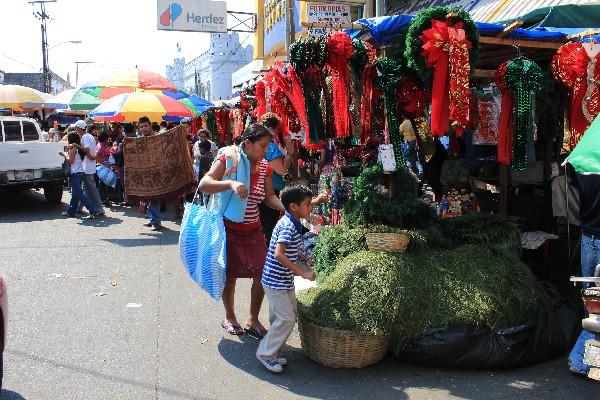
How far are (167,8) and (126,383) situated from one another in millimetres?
23719

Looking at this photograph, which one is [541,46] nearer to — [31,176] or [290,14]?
[290,14]

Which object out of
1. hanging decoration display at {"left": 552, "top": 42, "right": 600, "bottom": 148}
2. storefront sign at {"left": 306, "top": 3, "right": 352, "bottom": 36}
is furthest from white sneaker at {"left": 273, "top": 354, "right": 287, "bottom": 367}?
storefront sign at {"left": 306, "top": 3, "right": 352, "bottom": 36}

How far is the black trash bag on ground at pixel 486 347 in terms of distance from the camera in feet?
13.9

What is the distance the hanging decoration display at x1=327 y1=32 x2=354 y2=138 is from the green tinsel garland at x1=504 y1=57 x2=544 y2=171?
1.50 meters

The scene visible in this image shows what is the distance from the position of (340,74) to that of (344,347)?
266 cm

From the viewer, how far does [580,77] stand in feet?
17.0

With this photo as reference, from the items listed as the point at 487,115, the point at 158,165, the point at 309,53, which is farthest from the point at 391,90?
the point at 158,165

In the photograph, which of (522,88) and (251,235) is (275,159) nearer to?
(251,235)

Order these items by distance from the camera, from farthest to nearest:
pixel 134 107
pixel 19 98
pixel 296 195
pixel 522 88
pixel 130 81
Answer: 1. pixel 19 98
2. pixel 130 81
3. pixel 134 107
4. pixel 522 88
5. pixel 296 195

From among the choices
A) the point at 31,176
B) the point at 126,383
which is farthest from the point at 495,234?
the point at 31,176

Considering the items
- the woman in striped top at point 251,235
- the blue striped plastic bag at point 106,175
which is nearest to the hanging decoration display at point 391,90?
the woman in striped top at point 251,235

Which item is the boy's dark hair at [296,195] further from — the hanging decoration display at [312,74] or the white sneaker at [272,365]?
the hanging decoration display at [312,74]

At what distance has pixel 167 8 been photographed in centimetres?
2505

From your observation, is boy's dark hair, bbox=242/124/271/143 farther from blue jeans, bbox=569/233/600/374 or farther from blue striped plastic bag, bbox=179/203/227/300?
blue jeans, bbox=569/233/600/374
